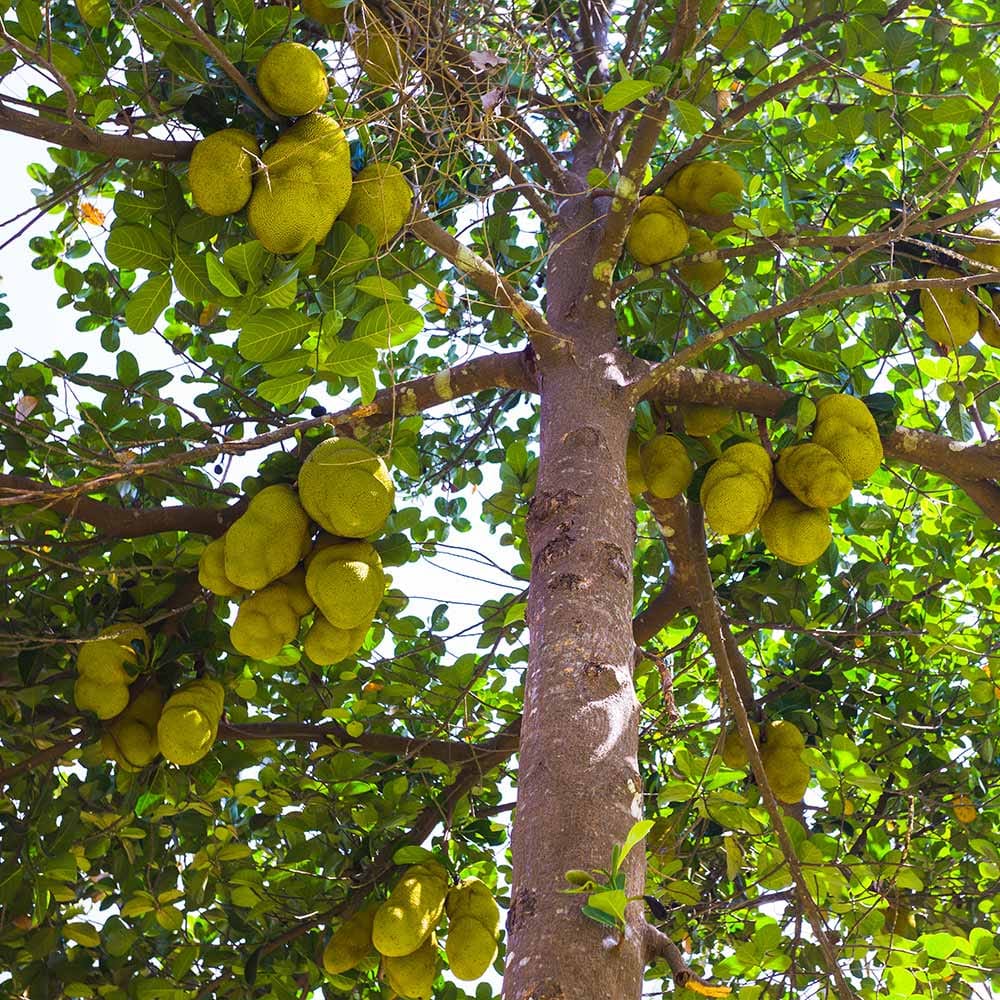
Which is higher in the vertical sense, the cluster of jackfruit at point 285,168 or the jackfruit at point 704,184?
the jackfruit at point 704,184

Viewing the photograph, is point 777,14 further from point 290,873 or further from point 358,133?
point 290,873

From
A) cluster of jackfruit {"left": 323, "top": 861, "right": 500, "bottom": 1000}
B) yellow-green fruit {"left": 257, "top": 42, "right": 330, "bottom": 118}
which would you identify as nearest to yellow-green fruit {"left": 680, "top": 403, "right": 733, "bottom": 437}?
yellow-green fruit {"left": 257, "top": 42, "right": 330, "bottom": 118}

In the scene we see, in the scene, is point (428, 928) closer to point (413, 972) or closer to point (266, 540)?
point (413, 972)

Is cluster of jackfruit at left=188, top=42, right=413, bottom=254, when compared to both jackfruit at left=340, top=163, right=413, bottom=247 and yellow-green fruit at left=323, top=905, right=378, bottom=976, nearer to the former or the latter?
jackfruit at left=340, top=163, right=413, bottom=247

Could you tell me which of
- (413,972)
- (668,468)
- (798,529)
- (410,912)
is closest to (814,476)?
(798,529)

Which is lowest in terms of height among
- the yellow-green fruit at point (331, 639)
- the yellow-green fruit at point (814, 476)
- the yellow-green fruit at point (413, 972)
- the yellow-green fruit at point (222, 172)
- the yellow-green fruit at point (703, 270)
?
the yellow-green fruit at point (413, 972)

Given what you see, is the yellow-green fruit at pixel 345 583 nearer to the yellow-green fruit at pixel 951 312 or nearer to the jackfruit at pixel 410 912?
the jackfruit at pixel 410 912

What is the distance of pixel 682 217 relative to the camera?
8.70ft

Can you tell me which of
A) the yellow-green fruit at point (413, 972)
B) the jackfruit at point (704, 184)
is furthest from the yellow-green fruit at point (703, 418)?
the yellow-green fruit at point (413, 972)

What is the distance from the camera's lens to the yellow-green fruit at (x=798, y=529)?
2.39 m

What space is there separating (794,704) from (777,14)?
1.79 meters

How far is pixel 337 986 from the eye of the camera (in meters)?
3.09

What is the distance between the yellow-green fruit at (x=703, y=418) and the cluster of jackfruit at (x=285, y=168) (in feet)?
3.14

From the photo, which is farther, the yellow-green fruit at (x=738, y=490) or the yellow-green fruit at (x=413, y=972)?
the yellow-green fruit at (x=413, y=972)
